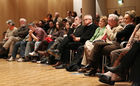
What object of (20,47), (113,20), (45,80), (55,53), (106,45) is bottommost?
(45,80)

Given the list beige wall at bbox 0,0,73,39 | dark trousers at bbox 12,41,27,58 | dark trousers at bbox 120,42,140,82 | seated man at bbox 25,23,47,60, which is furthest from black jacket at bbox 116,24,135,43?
beige wall at bbox 0,0,73,39

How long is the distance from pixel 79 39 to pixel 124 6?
5357 millimetres

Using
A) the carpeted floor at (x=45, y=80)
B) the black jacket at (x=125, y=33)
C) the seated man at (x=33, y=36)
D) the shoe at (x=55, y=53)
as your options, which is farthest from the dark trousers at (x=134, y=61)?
the seated man at (x=33, y=36)

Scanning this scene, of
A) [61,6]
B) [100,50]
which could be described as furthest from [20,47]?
[61,6]

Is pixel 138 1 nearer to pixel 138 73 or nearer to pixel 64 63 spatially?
pixel 64 63

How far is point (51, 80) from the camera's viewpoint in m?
5.25

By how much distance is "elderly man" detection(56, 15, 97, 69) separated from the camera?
6621 mm

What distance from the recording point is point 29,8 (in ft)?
45.1

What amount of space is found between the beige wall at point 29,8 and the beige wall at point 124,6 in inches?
89.1

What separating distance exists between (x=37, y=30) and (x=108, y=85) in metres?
4.55

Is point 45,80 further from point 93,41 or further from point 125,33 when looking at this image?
point 125,33

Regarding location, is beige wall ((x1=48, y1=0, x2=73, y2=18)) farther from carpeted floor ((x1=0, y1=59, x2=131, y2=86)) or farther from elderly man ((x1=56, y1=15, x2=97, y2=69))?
carpeted floor ((x1=0, y1=59, x2=131, y2=86))

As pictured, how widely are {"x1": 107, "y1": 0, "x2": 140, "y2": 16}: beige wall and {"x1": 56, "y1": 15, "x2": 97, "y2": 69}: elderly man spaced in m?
4.78

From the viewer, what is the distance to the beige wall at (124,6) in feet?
36.4
